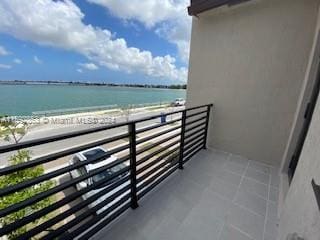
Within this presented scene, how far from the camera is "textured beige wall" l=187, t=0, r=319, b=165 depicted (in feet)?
6.82

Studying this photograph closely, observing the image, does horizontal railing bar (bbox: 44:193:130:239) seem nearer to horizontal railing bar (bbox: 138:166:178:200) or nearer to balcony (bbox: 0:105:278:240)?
balcony (bbox: 0:105:278:240)

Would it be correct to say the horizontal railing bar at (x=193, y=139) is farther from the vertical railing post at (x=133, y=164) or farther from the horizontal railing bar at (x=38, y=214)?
the horizontal railing bar at (x=38, y=214)

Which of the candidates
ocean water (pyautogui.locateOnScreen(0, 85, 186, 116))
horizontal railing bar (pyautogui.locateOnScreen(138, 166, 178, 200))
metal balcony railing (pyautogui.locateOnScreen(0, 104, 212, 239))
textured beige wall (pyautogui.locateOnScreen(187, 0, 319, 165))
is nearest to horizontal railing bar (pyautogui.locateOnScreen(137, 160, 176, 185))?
metal balcony railing (pyautogui.locateOnScreen(0, 104, 212, 239))

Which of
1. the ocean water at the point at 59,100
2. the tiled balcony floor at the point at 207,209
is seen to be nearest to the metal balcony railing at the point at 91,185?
the tiled balcony floor at the point at 207,209

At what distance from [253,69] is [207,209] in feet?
6.82

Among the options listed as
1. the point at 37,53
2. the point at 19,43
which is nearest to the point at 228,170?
the point at 19,43

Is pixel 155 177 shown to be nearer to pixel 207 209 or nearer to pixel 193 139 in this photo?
pixel 207 209

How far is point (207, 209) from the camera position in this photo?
161cm

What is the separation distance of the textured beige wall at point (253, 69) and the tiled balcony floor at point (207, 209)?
25.5 inches

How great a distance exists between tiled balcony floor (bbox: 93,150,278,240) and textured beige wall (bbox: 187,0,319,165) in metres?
0.65

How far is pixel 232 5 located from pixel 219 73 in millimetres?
983

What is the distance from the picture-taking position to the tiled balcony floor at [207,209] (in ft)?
4.43

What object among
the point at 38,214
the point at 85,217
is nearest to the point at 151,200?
the point at 85,217

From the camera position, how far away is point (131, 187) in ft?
5.06
